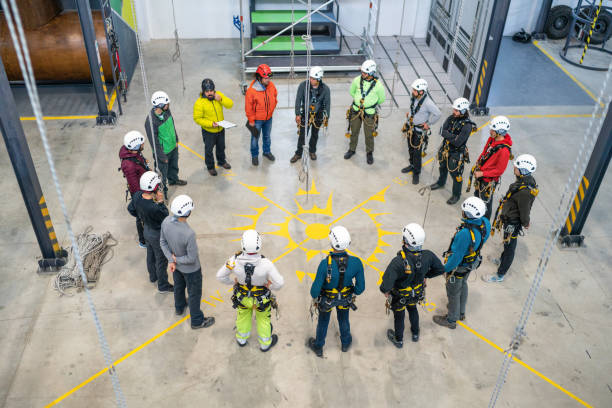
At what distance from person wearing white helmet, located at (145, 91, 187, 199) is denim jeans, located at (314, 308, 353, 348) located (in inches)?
128

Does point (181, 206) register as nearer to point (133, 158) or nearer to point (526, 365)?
point (133, 158)

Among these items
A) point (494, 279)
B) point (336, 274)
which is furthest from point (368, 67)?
point (336, 274)

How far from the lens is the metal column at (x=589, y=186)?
23.5 feet

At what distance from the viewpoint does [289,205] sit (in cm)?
847

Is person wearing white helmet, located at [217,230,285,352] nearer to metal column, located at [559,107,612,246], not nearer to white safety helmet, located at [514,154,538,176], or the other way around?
white safety helmet, located at [514,154,538,176]

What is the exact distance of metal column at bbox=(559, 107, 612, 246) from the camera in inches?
282

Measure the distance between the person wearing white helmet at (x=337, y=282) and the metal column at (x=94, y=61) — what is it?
6507 millimetres

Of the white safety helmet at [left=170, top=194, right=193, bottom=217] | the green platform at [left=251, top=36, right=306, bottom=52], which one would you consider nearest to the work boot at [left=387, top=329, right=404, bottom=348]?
the white safety helmet at [left=170, top=194, right=193, bottom=217]

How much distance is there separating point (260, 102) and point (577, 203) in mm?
4950

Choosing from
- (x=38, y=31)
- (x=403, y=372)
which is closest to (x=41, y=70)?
(x=38, y=31)

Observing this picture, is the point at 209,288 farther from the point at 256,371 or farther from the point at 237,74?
Result: the point at 237,74

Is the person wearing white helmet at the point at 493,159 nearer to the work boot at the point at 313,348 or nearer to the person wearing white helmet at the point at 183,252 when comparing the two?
the work boot at the point at 313,348

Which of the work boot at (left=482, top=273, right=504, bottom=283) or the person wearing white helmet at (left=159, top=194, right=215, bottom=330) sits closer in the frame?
the person wearing white helmet at (left=159, top=194, right=215, bottom=330)

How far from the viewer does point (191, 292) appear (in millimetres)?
6113
